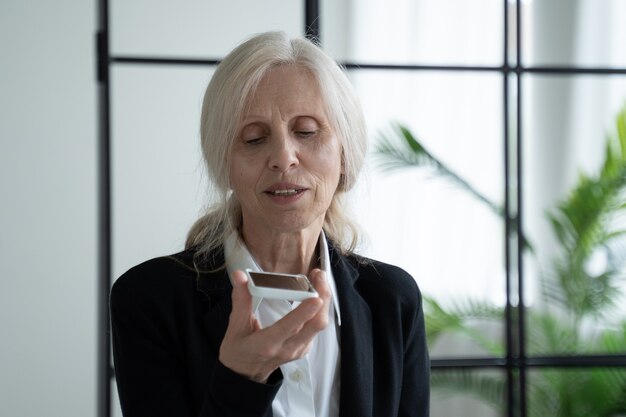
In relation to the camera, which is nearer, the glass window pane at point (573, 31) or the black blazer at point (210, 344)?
the black blazer at point (210, 344)

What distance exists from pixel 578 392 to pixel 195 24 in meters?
2.34

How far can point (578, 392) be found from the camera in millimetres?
3631

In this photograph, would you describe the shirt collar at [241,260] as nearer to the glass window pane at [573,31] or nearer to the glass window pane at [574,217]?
the glass window pane at [574,217]

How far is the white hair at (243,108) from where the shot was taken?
140 cm

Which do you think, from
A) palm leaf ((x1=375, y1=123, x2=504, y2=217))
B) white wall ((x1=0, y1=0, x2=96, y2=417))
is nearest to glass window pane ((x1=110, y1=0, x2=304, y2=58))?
white wall ((x1=0, y1=0, x2=96, y2=417))

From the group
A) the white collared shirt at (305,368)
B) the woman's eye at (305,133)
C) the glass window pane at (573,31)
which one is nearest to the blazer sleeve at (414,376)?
the white collared shirt at (305,368)

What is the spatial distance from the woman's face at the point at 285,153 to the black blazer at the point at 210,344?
6.5 inches

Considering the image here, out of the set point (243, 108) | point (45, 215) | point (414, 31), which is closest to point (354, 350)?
point (243, 108)

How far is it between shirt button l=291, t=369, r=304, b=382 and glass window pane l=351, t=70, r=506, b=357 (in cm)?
220

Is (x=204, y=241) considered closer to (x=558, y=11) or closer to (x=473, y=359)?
(x=473, y=359)

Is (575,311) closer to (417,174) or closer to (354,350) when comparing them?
(417,174)

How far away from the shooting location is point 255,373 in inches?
47.4

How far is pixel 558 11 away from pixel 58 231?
104 inches

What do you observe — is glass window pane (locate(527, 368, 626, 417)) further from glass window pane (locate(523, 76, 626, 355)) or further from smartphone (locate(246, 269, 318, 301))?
smartphone (locate(246, 269, 318, 301))
